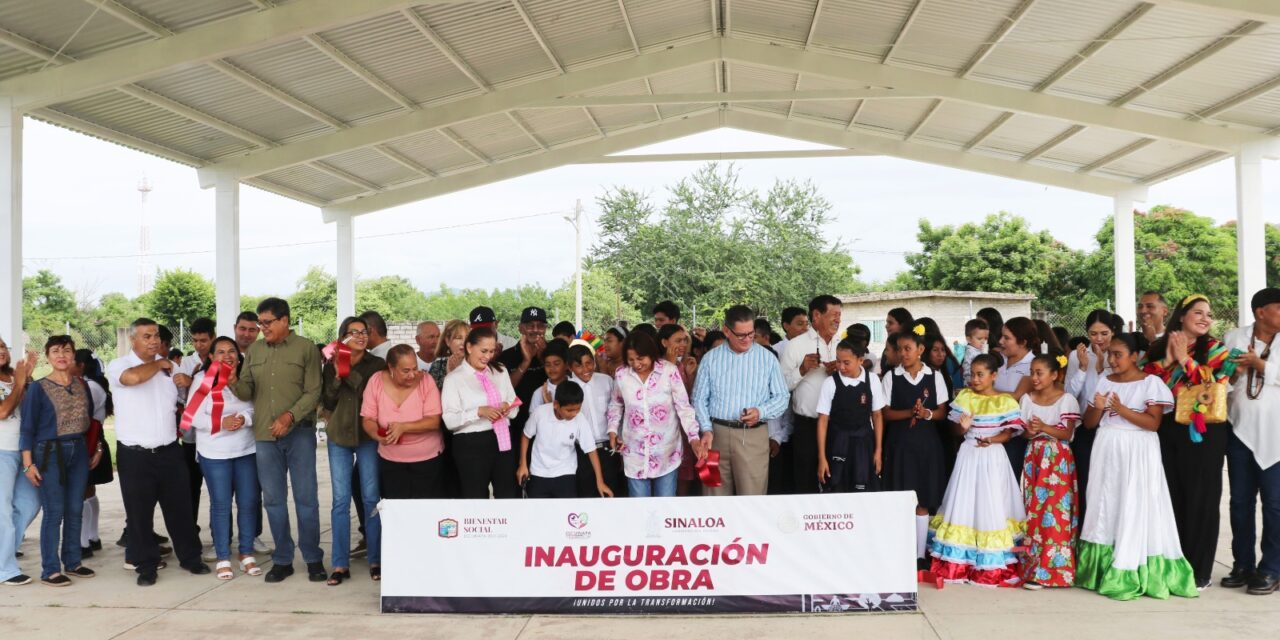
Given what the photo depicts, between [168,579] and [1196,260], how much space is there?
97.8 feet

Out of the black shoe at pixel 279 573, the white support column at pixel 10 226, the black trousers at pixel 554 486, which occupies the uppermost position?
the white support column at pixel 10 226

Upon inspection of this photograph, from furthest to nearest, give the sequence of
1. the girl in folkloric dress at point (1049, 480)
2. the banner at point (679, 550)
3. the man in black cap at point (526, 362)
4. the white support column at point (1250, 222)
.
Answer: the white support column at point (1250, 222) < the man in black cap at point (526, 362) < the girl in folkloric dress at point (1049, 480) < the banner at point (679, 550)

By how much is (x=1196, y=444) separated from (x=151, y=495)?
6.22 m

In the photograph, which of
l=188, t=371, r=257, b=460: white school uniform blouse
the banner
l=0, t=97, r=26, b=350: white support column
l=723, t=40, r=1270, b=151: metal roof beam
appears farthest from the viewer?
l=723, t=40, r=1270, b=151: metal roof beam

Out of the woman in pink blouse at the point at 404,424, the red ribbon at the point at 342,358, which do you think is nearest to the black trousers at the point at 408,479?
the woman in pink blouse at the point at 404,424

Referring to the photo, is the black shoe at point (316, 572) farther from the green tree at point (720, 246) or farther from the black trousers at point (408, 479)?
the green tree at point (720, 246)

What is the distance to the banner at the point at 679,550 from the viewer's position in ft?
16.6

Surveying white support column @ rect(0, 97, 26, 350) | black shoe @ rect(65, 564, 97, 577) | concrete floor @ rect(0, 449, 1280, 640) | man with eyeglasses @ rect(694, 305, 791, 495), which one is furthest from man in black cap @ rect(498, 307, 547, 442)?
white support column @ rect(0, 97, 26, 350)

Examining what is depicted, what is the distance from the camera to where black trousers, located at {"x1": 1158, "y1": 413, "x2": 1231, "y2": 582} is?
5441 millimetres

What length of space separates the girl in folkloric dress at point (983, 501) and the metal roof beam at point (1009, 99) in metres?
8.61

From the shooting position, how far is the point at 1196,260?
2866 centimetres

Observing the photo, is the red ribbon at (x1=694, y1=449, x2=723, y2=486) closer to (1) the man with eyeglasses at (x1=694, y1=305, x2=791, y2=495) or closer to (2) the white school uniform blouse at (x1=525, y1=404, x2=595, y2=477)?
(1) the man with eyeglasses at (x1=694, y1=305, x2=791, y2=495)

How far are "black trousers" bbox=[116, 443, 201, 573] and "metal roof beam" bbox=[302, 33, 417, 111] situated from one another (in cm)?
525

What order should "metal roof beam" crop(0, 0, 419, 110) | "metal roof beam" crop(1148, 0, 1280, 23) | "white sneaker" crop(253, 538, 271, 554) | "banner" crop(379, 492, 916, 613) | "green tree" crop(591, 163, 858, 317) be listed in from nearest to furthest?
"banner" crop(379, 492, 916, 613)
"white sneaker" crop(253, 538, 271, 554)
"metal roof beam" crop(1148, 0, 1280, 23)
"metal roof beam" crop(0, 0, 419, 110)
"green tree" crop(591, 163, 858, 317)
